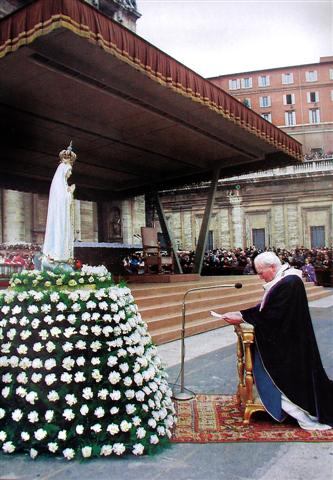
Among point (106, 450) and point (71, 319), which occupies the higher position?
point (71, 319)

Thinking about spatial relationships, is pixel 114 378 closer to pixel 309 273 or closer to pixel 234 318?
pixel 234 318

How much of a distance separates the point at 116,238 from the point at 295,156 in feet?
30.4

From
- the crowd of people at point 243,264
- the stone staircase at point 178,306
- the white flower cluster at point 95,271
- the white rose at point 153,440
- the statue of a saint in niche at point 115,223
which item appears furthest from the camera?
the crowd of people at point 243,264

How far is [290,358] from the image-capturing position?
399 centimetres

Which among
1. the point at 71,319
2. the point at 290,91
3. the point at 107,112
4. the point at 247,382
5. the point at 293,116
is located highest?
the point at 290,91

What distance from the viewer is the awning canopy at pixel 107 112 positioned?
6.39 m

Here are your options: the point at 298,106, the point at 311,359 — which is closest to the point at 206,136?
the point at 311,359

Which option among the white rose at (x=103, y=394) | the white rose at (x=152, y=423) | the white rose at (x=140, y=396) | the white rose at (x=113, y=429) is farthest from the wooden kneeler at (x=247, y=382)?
the white rose at (x=103, y=394)

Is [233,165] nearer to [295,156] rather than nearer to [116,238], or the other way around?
[295,156]

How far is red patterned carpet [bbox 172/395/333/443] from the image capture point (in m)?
3.67

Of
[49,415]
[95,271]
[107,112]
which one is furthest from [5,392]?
[107,112]

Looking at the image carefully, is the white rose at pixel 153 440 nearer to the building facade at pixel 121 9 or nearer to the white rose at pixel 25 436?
the white rose at pixel 25 436

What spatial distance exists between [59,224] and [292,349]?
11.8 feet

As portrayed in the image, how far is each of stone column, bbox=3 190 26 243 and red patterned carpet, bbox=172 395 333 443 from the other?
61.6ft
